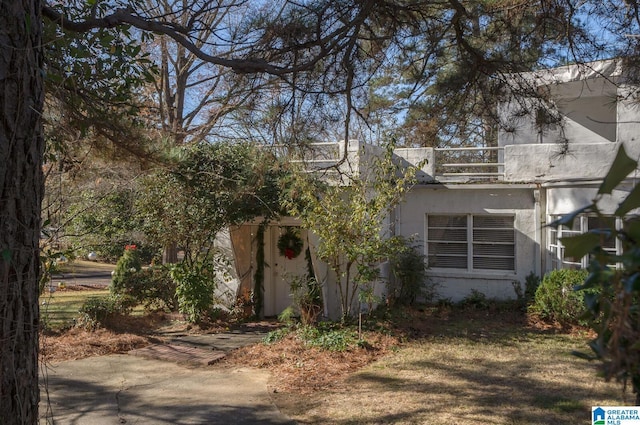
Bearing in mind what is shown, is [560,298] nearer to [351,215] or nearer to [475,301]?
[475,301]

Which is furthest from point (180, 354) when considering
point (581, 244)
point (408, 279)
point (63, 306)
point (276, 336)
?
point (581, 244)

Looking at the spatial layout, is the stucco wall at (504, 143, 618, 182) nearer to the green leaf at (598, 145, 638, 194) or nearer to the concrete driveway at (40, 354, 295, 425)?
the concrete driveway at (40, 354, 295, 425)

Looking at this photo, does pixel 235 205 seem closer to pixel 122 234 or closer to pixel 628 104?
pixel 122 234

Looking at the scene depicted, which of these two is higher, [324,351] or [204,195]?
[204,195]

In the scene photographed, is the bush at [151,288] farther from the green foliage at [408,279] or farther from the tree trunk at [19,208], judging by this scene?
the tree trunk at [19,208]

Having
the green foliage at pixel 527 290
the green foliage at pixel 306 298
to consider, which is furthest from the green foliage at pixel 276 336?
the green foliage at pixel 527 290

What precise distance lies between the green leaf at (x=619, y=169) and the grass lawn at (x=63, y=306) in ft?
31.8

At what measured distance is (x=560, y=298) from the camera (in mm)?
10969

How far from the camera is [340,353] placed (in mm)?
9000

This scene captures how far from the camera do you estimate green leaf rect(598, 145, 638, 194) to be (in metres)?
1.19

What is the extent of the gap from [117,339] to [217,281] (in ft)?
9.80

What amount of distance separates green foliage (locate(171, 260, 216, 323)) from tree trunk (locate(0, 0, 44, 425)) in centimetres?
804

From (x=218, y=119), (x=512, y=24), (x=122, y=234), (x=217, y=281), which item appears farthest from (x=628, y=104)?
(x=218, y=119)

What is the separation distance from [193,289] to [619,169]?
10.6 metres
